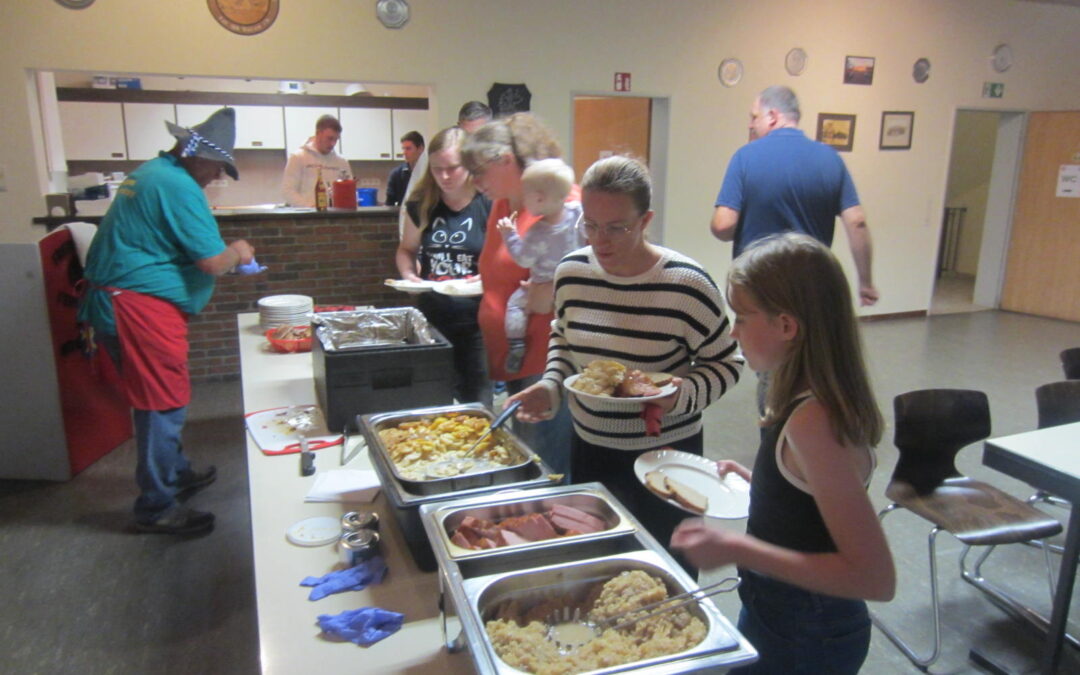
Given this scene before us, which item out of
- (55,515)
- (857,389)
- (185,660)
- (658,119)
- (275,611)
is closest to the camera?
(857,389)

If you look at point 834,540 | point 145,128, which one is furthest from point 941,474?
point 145,128

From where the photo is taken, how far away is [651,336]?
155cm

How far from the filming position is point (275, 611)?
3.91 feet

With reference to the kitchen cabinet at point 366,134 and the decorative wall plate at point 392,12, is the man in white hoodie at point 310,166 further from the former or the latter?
the kitchen cabinet at point 366,134

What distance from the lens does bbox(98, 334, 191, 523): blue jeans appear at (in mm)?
2676

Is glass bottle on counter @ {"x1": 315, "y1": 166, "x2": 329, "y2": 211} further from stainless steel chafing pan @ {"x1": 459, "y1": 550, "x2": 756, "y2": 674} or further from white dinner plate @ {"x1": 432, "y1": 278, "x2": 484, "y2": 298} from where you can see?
stainless steel chafing pan @ {"x1": 459, "y1": 550, "x2": 756, "y2": 674}

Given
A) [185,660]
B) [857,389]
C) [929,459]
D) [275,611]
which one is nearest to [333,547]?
[275,611]

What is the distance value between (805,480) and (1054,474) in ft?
3.86

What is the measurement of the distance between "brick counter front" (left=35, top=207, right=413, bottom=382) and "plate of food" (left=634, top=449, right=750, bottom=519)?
3630 mm

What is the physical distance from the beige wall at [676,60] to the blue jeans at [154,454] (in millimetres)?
2190

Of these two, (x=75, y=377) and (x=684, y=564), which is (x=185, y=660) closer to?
(x=684, y=564)

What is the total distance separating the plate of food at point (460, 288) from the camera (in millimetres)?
2449

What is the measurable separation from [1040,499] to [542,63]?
391 centimetres

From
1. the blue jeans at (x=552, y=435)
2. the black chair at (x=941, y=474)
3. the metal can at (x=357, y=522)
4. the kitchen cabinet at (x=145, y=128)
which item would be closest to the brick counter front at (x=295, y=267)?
the blue jeans at (x=552, y=435)
